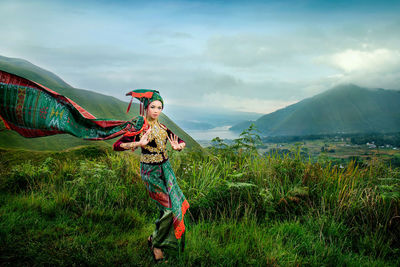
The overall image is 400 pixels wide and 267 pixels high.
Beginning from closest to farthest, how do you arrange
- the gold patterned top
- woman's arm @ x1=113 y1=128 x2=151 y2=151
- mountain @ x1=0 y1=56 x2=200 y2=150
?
woman's arm @ x1=113 y1=128 x2=151 y2=151 < the gold patterned top < mountain @ x1=0 y1=56 x2=200 y2=150

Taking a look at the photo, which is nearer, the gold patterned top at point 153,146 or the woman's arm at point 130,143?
the woman's arm at point 130,143

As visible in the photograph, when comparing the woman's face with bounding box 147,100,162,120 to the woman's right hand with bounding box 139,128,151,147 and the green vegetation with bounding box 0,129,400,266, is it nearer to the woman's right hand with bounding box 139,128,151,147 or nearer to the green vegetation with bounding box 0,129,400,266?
the woman's right hand with bounding box 139,128,151,147

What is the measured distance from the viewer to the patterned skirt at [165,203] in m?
2.70

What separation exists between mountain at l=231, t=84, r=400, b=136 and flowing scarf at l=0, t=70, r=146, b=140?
4176 centimetres

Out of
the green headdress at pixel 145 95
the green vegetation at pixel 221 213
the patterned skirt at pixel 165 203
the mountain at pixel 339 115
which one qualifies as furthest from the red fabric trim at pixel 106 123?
the mountain at pixel 339 115

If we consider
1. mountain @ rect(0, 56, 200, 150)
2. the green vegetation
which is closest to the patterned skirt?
the green vegetation

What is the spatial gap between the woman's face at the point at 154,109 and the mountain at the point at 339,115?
41.4 metres

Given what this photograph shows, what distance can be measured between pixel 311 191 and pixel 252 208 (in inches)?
54.8

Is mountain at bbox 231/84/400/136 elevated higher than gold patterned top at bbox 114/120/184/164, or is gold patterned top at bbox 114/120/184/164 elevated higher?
mountain at bbox 231/84/400/136

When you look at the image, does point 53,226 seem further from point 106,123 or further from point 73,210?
point 106,123

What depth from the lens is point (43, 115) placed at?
277 centimetres

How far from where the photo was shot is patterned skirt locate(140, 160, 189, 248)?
2701 mm

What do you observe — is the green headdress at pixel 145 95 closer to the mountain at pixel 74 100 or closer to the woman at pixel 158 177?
the woman at pixel 158 177

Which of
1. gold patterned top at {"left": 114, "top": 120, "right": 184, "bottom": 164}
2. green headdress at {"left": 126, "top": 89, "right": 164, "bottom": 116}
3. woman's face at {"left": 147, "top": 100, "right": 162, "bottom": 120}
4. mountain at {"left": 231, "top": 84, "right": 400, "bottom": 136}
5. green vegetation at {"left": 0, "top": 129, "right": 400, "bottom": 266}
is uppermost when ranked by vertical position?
mountain at {"left": 231, "top": 84, "right": 400, "bottom": 136}
